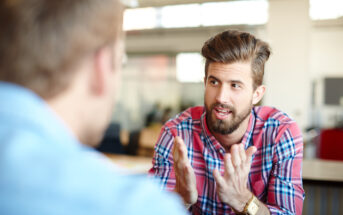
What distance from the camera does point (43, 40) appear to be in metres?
0.49

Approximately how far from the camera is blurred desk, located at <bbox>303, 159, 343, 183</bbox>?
2.03 meters

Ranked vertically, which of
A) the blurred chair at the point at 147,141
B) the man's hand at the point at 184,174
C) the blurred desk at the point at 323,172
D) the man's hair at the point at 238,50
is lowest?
the blurred chair at the point at 147,141

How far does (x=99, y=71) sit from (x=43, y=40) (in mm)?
104

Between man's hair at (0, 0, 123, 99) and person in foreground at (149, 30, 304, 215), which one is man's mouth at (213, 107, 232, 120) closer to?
person in foreground at (149, 30, 304, 215)

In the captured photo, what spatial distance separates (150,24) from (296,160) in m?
5.46

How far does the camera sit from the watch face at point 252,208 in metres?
1.17

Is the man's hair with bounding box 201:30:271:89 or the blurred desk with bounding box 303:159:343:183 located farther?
the blurred desk with bounding box 303:159:343:183

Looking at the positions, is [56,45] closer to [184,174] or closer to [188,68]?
[184,174]

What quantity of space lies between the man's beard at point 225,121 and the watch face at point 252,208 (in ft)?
1.28

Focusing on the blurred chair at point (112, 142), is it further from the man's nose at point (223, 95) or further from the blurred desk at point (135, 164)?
the man's nose at point (223, 95)

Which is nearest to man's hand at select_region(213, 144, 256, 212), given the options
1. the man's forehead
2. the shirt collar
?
the shirt collar

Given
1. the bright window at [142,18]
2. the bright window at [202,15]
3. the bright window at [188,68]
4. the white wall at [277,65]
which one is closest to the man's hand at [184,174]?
the white wall at [277,65]

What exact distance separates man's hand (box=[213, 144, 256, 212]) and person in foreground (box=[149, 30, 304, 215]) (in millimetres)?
192

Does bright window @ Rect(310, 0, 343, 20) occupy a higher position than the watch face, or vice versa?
bright window @ Rect(310, 0, 343, 20)
